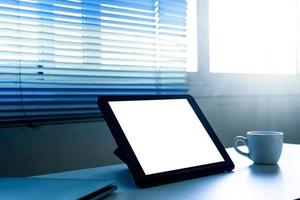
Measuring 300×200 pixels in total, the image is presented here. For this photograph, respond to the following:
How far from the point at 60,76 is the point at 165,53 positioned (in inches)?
19.7

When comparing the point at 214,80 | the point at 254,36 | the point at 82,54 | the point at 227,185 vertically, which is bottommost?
the point at 227,185

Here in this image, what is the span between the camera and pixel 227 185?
83 centimetres

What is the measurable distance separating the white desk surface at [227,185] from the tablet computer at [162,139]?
31 mm

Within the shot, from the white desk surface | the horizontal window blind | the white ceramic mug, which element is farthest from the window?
the white desk surface

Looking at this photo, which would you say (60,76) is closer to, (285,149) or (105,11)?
(105,11)

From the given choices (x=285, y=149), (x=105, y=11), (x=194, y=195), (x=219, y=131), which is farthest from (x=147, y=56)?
(x=194, y=195)

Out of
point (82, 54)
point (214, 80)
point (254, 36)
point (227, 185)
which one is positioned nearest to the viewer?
point (227, 185)

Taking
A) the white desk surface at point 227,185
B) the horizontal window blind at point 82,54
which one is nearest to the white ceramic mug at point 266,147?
the white desk surface at point 227,185

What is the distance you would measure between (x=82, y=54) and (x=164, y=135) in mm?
562

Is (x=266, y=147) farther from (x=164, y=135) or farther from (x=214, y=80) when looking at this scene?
(x=214, y=80)

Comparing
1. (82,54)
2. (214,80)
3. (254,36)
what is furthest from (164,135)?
(254,36)

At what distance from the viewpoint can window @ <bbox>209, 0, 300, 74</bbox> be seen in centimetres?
199

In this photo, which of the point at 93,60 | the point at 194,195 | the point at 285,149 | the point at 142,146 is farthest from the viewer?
the point at 93,60

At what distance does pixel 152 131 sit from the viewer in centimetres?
96
